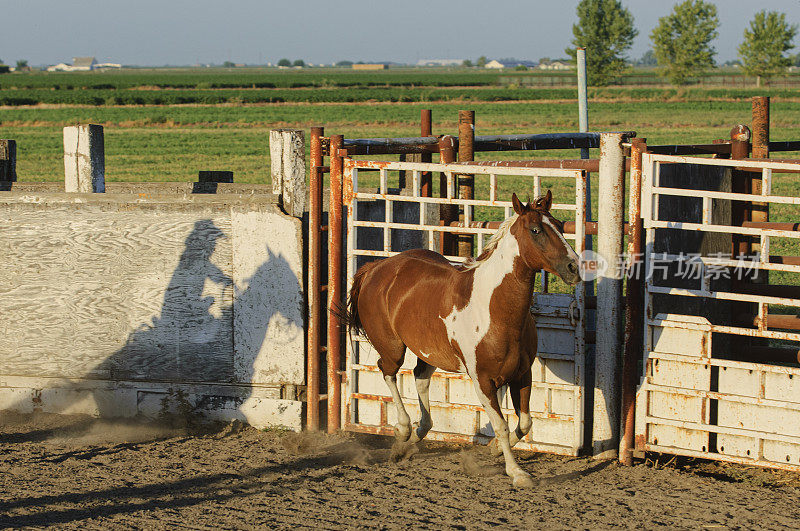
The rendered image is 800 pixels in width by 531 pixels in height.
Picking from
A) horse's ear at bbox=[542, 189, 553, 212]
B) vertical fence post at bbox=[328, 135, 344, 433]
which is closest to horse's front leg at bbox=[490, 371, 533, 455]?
horse's ear at bbox=[542, 189, 553, 212]

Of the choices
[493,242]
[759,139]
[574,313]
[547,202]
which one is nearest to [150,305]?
[493,242]

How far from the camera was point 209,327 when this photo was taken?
8.10 meters

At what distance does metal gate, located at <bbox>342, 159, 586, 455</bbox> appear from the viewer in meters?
6.77

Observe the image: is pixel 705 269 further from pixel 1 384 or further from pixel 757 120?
pixel 1 384

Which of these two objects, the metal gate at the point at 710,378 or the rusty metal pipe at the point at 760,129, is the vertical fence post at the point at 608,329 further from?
the rusty metal pipe at the point at 760,129

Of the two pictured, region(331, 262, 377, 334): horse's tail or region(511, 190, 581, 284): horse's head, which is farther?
region(331, 262, 377, 334): horse's tail

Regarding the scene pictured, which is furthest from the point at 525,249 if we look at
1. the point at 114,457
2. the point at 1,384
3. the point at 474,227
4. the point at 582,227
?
the point at 1,384

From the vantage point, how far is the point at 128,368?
8266 mm

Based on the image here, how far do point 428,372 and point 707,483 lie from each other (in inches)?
83.9

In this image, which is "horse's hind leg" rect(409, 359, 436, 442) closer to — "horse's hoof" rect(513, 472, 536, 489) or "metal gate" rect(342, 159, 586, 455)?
"metal gate" rect(342, 159, 586, 455)

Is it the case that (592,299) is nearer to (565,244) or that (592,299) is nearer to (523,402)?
(523,402)

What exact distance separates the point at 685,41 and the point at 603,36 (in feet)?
32.5

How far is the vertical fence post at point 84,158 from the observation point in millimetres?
9336

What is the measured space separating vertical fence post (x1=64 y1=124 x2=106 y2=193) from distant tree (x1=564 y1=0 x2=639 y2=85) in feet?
319
